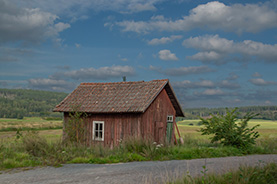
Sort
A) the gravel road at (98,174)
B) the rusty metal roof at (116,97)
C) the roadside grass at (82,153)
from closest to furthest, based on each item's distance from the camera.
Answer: the gravel road at (98,174)
the roadside grass at (82,153)
the rusty metal roof at (116,97)

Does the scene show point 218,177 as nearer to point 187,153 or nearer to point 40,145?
point 187,153

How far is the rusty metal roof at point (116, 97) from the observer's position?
1941 centimetres

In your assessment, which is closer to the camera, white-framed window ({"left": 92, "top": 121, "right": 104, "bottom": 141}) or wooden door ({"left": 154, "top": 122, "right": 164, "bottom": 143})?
white-framed window ({"left": 92, "top": 121, "right": 104, "bottom": 141})

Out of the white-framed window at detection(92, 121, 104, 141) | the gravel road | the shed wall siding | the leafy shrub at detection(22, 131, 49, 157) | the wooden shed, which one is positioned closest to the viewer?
the gravel road

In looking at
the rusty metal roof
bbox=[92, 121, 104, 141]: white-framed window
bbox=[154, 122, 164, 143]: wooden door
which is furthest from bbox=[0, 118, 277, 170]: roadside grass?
bbox=[92, 121, 104, 141]: white-framed window

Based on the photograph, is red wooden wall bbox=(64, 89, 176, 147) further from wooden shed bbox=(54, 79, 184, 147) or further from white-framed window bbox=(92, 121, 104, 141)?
white-framed window bbox=(92, 121, 104, 141)

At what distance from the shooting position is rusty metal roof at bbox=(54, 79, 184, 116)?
1941 centimetres

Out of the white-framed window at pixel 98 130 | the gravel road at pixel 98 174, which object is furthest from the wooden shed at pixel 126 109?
the gravel road at pixel 98 174

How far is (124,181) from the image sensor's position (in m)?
9.23

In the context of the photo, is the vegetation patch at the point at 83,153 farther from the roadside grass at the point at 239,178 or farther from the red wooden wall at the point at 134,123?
the roadside grass at the point at 239,178

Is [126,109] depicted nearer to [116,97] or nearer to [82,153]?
[116,97]

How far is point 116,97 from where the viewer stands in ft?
69.0

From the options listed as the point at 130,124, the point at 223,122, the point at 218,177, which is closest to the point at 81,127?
the point at 130,124

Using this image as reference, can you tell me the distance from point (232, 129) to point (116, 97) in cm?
868
